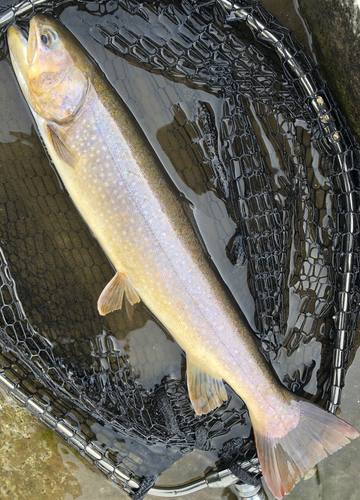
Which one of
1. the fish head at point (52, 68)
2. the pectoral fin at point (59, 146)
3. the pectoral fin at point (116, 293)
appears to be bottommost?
the pectoral fin at point (116, 293)

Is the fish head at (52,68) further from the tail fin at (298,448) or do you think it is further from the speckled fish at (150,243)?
the tail fin at (298,448)

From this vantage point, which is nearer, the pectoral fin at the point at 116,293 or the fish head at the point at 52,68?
the fish head at the point at 52,68

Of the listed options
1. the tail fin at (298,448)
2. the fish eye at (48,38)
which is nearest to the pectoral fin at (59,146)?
the fish eye at (48,38)

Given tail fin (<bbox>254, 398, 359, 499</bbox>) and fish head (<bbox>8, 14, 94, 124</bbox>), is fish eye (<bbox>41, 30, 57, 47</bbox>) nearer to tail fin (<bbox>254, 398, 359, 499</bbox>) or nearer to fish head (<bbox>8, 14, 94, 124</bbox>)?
fish head (<bbox>8, 14, 94, 124</bbox>)

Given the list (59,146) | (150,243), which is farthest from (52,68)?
(150,243)

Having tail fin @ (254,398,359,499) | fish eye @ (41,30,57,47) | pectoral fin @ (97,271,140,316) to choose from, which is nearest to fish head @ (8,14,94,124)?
fish eye @ (41,30,57,47)

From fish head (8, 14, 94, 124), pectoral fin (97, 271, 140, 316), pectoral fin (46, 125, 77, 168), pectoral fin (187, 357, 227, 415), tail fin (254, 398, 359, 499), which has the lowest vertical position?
tail fin (254, 398, 359, 499)

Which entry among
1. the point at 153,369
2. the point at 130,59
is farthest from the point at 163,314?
the point at 130,59

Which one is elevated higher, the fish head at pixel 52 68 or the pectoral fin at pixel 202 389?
the fish head at pixel 52 68
